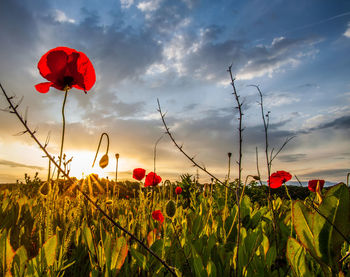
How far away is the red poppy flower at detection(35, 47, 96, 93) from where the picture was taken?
1.32 metres

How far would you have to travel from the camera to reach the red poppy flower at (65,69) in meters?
1.32

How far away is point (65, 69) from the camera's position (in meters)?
1.37

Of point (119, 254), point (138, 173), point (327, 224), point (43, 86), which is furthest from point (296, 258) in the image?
point (138, 173)

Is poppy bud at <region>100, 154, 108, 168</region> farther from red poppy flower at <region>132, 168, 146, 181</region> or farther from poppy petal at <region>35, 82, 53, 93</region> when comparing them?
red poppy flower at <region>132, 168, 146, 181</region>

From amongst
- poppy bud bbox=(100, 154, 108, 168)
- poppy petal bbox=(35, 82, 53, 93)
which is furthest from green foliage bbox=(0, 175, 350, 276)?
poppy petal bbox=(35, 82, 53, 93)

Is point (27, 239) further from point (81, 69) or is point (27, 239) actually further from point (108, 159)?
point (81, 69)

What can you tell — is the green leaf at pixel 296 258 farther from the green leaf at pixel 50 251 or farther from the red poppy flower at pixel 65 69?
the red poppy flower at pixel 65 69

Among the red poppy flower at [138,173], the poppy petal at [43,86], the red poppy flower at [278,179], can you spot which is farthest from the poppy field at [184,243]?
the red poppy flower at [138,173]

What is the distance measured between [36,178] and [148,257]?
252 cm

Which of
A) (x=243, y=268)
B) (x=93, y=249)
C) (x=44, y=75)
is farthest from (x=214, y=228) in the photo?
(x=44, y=75)

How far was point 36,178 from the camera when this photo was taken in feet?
10.3

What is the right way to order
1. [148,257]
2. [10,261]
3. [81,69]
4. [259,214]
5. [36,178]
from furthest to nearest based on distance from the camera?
1. [36,178]
2. [259,214]
3. [81,69]
4. [148,257]
5. [10,261]

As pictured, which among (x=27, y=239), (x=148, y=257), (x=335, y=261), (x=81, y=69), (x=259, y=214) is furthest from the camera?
(x=259, y=214)

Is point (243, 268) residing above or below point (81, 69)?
below
